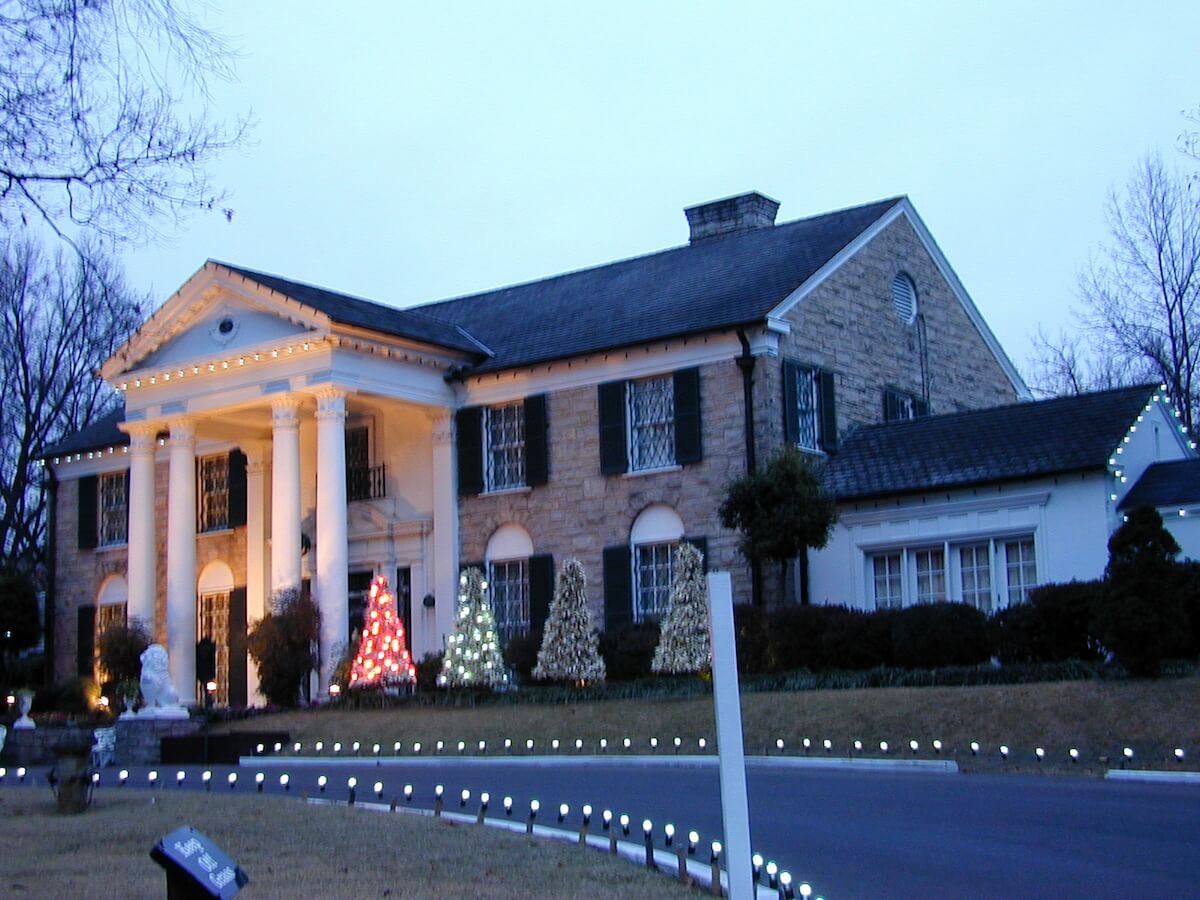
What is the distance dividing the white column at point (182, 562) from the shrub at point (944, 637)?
15.4 m

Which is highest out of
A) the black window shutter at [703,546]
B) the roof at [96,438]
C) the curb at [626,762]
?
the roof at [96,438]

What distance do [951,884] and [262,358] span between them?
23309mm

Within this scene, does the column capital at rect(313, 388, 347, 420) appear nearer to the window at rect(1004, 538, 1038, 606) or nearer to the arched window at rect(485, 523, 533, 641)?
the arched window at rect(485, 523, 533, 641)

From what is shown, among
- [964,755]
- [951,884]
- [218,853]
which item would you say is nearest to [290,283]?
[964,755]

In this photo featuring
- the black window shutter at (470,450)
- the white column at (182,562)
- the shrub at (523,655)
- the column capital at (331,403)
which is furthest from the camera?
the white column at (182,562)

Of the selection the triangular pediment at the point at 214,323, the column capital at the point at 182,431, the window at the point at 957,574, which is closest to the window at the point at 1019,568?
the window at the point at 957,574

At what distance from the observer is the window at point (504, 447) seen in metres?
31.9

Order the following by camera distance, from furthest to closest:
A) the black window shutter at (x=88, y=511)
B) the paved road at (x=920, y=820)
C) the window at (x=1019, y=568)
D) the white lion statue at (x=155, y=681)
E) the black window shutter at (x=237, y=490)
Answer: the black window shutter at (x=88, y=511)
the black window shutter at (x=237, y=490)
the white lion statue at (x=155, y=681)
the window at (x=1019, y=568)
the paved road at (x=920, y=820)

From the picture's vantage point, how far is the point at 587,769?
20.2 meters

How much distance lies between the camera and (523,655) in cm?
2900

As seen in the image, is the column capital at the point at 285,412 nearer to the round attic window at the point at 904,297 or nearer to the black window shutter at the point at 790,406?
the black window shutter at the point at 790,406

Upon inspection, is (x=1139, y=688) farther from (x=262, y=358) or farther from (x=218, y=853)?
(x=262, y=358)

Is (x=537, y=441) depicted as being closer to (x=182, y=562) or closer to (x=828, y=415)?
(x=828, y=415)

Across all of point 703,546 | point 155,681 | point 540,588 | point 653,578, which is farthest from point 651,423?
point 155,681
